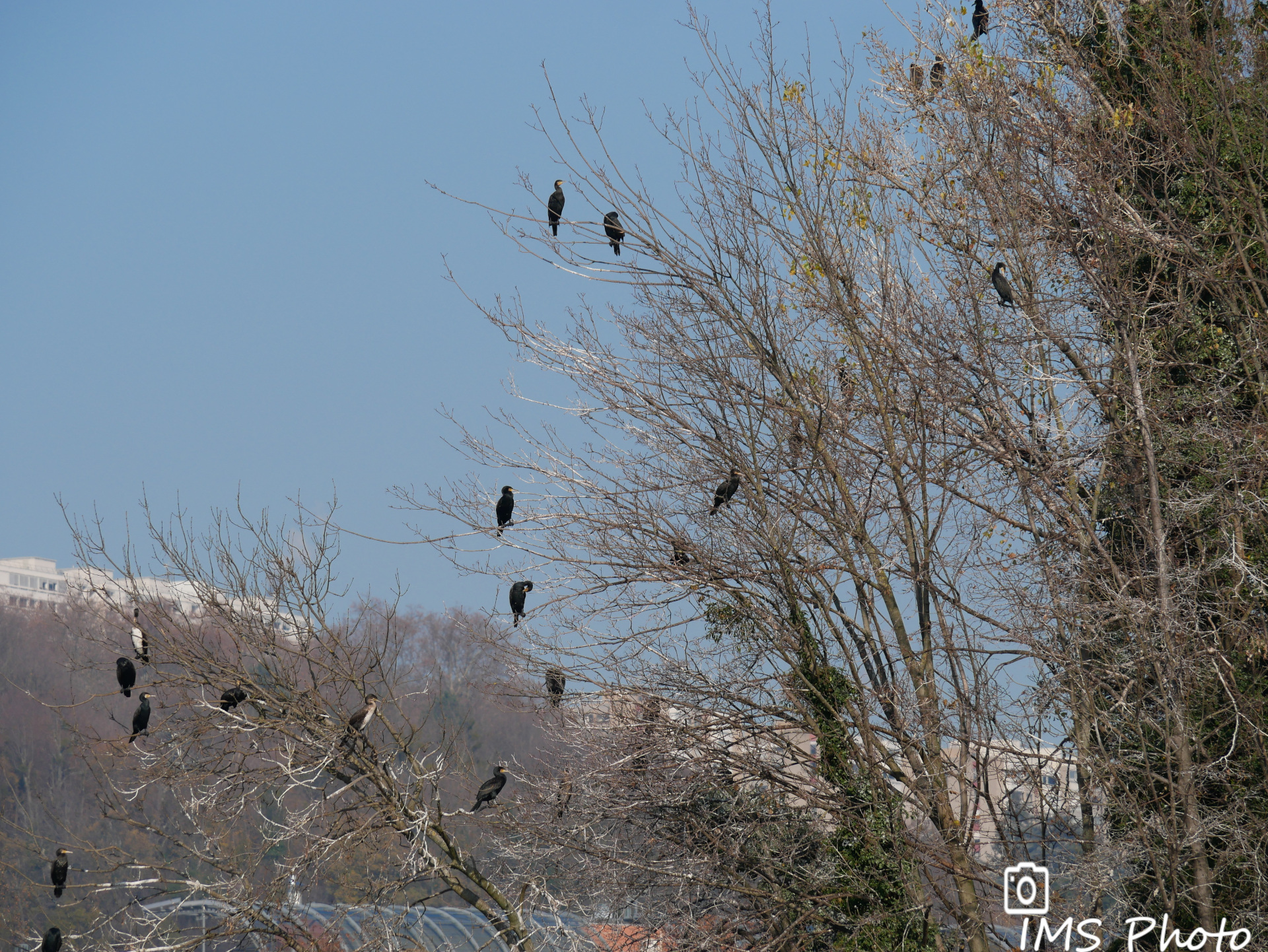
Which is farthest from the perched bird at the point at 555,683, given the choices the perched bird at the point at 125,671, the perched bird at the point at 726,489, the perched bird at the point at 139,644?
the perched bird at the point at 125,671

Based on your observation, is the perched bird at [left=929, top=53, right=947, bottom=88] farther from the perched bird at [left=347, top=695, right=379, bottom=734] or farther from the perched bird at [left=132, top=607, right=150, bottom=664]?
the perched bird at [left=132, top=607, right=150, bottom=664]

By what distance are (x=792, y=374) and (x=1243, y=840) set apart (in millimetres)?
5803

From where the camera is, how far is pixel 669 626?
38.9 ft

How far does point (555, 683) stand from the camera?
38.5ft

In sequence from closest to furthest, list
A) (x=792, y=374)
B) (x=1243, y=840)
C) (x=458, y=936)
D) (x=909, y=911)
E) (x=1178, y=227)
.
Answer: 1. (x=1243, y=840)
2. (x=909, y=911)
3. (x=1178, y=227)
4. (x=792, y=374)
5. (x=458, y=936)

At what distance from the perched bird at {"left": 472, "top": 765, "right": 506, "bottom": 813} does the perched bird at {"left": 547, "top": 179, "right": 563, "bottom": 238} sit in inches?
218

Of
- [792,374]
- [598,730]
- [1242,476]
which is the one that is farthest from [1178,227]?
[598,730]

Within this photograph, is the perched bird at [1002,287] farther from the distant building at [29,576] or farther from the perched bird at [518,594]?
the distant building at [29,576]

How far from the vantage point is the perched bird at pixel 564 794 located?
38.3 feet

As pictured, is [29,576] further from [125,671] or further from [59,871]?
[125,671]

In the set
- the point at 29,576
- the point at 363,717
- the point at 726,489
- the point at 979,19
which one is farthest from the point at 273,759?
the point at 29,576

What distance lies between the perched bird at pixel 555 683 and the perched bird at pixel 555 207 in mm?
4255

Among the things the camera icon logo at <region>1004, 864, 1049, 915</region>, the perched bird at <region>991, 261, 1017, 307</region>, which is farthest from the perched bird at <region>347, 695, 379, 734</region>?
the perched bird at <region>991, 261, 1017, 307</region>

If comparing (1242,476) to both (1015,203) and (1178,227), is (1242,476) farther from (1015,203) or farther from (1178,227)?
(1015,203)
